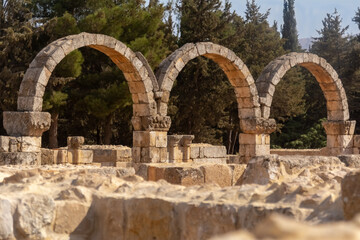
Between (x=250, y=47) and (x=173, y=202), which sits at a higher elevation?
(x=250, y=47)

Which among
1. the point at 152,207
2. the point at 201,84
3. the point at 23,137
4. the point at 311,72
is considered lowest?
the point at 152,207

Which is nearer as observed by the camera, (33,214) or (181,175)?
(33,214)

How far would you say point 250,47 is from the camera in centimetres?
3316

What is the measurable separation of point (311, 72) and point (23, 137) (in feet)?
34.1

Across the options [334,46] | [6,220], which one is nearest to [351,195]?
[6,220]

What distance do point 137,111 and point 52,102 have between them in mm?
9504

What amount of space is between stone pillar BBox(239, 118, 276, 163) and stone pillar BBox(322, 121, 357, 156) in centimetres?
329

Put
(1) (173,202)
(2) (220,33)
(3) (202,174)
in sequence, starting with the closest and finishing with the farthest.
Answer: (1) (173,202) → (3) (202,174) → (2) (220,33)

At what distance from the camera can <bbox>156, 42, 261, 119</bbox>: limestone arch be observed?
46.1 feet

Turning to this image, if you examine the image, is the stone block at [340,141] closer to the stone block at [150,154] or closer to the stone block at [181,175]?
the stone block at [150,154]

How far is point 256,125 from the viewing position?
15711mm

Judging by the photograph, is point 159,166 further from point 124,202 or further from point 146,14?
point 146,14

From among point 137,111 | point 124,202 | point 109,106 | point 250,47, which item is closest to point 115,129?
point 109,106

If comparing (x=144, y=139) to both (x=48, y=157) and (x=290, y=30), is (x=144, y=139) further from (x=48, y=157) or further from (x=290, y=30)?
(x=290, y=30)
